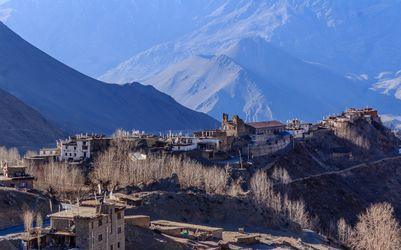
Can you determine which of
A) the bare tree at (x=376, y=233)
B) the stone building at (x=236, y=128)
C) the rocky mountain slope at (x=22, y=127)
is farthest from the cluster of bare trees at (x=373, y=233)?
the rocky mountain slope at (x=22, y=127)

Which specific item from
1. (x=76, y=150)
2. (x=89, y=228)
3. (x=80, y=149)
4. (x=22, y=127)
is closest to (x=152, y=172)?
(x=80, y=149)

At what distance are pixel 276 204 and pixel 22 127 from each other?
83225mm

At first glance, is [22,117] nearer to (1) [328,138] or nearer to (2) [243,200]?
(1) [328,138]

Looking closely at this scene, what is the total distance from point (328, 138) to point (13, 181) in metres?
58.8

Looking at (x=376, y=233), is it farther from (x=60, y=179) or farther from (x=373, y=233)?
(x=60, y=179)

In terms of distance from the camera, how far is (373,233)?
248ft

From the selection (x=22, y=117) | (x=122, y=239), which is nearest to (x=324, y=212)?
(x=122, y=239)

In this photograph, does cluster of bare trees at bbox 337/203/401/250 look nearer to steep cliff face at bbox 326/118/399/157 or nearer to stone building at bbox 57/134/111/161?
stone building at bbox 57/134/111/161

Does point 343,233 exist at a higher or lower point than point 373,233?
lower

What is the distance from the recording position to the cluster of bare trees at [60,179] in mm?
75188

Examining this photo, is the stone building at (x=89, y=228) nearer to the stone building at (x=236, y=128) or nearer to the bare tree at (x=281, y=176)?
the bare tree at (x=281, y=176)

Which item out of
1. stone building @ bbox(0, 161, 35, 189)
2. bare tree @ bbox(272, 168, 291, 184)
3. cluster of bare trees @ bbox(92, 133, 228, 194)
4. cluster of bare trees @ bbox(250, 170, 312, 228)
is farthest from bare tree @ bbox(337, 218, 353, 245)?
stone building @ bbox(0, 161, 35, 189)

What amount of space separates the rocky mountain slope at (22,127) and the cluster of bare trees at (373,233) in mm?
66128

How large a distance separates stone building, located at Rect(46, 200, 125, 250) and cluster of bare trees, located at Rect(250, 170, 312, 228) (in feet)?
77.4
